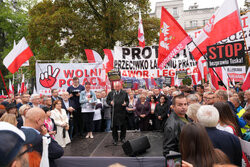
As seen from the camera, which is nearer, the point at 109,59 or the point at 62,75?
the point at 62,75

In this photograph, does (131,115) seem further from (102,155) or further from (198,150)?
(198,150)

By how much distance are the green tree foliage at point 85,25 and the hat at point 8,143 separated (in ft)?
47.5

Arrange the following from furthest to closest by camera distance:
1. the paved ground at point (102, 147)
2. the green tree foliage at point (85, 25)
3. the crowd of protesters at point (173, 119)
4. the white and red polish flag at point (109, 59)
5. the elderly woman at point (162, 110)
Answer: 1. the green tree foliage at point (85, 25)
2. the white and red polish flag at point (109, 59)
3. the elderly woman at point (162, 110)
4. the paved ground at point (102, 147)
5. the crowd of protesters at point (173, 119)

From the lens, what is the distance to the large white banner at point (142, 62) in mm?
8820

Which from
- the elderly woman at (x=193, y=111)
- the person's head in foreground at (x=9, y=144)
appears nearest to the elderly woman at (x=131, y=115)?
the elderly woman at (x=193, y=111)

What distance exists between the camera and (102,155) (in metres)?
5.08

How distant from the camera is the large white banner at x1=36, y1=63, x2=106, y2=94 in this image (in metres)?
9.27

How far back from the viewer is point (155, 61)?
875 centimetres

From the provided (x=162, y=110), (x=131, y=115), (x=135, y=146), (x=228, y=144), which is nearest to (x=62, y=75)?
(x=131, y=115)

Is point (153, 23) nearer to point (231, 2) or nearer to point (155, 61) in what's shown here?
point (155, 61)

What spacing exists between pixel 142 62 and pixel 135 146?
4.76 metres

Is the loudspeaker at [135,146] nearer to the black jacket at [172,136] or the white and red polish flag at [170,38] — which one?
the black jacket at [172,136]

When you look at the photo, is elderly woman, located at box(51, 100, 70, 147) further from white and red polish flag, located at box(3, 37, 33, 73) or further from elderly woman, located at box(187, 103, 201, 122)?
elderly woman, located at box(187, 103, 201, 122)

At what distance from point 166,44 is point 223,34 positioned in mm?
1684
